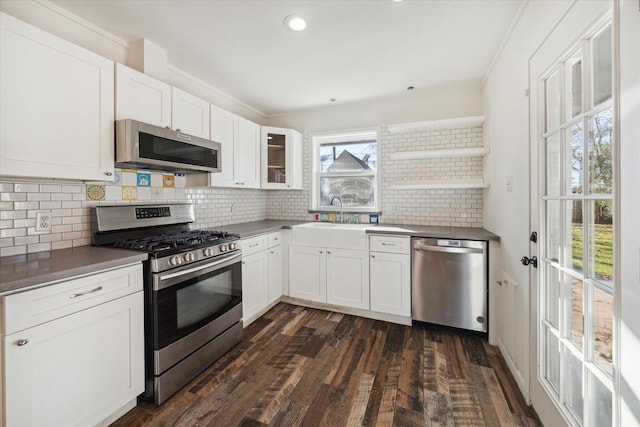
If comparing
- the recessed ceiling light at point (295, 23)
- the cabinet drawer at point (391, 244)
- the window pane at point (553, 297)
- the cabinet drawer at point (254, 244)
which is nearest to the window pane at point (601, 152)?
A: the window pane at point (553, 297)

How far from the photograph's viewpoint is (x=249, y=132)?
3193 mm

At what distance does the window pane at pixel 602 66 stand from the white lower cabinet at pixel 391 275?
5.96 feet

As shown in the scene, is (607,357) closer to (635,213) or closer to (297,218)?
(635,213)

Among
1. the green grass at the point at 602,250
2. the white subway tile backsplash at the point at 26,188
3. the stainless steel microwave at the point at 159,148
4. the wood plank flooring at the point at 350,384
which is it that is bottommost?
the wood plank flooring at the point at 350,384

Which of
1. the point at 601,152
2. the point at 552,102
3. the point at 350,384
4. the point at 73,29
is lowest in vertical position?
the point at 350,384

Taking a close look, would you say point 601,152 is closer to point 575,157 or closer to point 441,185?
point 575,157

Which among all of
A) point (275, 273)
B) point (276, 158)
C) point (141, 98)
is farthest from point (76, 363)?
point (276, 158)

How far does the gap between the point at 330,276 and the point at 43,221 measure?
2.39 m

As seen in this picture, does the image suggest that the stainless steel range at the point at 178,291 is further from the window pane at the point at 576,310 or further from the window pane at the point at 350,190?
the window pane at the point at 576,310

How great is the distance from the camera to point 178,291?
178cm

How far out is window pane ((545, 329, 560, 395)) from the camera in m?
1.35

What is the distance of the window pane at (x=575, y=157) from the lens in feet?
3.76

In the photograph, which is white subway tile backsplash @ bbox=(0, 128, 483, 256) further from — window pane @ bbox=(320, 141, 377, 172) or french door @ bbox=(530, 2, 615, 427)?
french door @ bbox=(530, 2, 615, 427)

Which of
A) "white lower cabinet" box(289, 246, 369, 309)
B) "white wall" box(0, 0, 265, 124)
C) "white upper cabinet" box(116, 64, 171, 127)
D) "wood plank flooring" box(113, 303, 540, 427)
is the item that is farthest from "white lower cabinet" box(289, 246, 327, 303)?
"white wall" box(0, 0, 265, 124)
